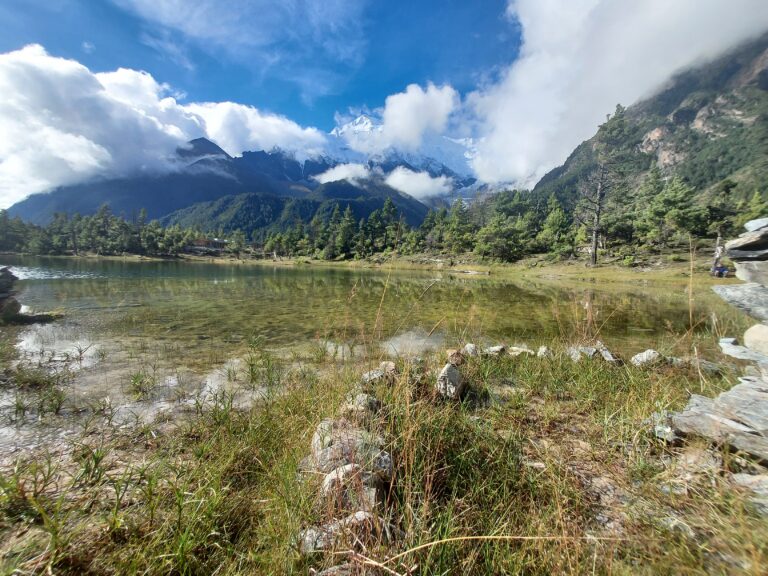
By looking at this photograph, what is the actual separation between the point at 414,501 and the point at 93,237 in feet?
433

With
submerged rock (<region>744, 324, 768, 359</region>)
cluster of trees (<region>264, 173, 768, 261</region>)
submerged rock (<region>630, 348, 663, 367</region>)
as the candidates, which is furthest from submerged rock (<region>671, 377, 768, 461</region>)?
cluster of trees (<region>264, 173, 768, 261</region>)

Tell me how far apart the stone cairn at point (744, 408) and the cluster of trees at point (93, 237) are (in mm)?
120340

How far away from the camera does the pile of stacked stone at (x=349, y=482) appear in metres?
1.87

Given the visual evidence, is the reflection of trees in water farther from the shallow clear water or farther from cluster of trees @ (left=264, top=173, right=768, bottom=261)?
cluster of trees @ (left=264, top=173, right=768, bottom=261)

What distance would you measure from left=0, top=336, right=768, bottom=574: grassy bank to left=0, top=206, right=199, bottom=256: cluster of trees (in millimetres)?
117824

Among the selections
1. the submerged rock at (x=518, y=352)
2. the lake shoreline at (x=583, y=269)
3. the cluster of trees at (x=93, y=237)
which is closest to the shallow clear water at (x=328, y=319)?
the submerged rock at (x=518, y=352)

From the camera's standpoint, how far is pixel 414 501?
2262mm

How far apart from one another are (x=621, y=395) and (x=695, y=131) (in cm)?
23206

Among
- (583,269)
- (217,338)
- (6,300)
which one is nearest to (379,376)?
(217,338)

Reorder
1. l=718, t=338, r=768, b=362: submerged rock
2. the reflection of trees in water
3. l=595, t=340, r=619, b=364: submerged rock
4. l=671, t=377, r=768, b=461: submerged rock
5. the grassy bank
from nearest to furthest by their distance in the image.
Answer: the grassy bank → l=671, t=377, r=768, b=461: submerged rock → l=718, t=338, r=768, b=362: submerged rock → l=595, t=340, r=619, b=364: submerged rock → the reflection of trees in water

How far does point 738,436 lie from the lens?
2818 mm

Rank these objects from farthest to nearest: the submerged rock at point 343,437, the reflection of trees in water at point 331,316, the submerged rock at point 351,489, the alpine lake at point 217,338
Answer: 1. the reflection of trees in water at point 331,316
2. the alpine lake at point 217,338
3. the submerged rock at point 343,437
4. the submerged rock at point 351,489

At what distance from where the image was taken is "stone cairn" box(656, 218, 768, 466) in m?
2.76

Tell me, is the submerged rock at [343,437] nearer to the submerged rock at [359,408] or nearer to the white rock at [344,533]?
the submerged rock at [359,408]
